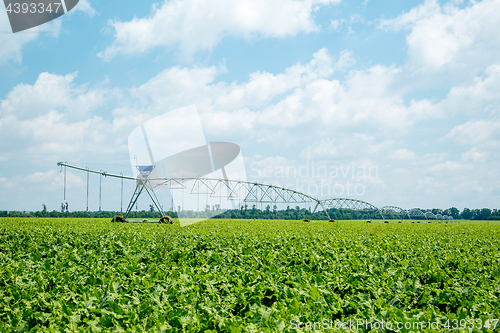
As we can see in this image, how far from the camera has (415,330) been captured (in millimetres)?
4652

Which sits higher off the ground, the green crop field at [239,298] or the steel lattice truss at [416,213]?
the green crop field at [239,298]

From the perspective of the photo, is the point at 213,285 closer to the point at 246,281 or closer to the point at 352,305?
the point at 246,281

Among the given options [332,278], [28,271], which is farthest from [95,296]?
[332,278]

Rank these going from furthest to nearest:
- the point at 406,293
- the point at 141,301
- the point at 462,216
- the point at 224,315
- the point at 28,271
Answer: the point at 462,216, the point at 28,271, the point at 406,293, the point at 141,301, the point at 224,315

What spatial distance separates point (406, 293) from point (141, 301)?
5.34 metres

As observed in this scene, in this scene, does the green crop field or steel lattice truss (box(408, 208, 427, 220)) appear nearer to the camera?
the green crop field

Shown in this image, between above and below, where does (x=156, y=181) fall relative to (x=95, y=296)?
above

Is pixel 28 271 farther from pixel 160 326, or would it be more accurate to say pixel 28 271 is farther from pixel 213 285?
pixel 160 326

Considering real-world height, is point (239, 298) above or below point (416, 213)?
above

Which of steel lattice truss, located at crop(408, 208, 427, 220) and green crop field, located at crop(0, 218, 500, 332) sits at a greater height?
green crop field, located at crop(0, 218, 500, 332)

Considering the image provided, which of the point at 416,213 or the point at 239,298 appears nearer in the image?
the point at 239,298

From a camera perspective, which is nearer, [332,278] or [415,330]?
[415,330]

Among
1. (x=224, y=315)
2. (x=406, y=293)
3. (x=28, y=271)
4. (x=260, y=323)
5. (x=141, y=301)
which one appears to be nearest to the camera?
(x=260, y=323)

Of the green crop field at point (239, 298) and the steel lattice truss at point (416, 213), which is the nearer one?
the green crop field at point (239, 298)
